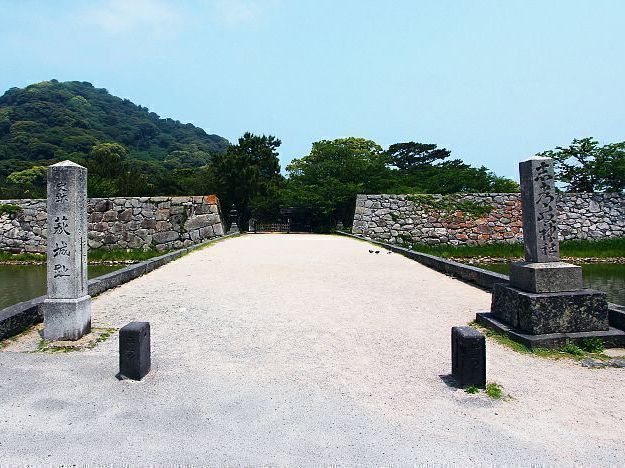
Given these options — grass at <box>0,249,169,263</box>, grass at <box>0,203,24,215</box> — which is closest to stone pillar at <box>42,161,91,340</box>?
grass at <box>0,249,169,263</box>

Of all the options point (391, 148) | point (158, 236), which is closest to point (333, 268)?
point (158, 236)

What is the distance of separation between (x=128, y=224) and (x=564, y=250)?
734 inches

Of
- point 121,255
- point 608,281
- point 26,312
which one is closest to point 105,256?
point 121,255

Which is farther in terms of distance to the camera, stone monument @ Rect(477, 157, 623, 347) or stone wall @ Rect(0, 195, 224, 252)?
stone wall @ Rect(0, 195, 224, 252)

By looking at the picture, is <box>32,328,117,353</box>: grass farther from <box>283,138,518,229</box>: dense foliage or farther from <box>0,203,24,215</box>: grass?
<box>283,138,518,229</box>: dense foliage

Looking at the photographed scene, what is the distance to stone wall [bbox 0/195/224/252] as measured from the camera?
17.1 meters

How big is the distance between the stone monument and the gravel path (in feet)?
1.51

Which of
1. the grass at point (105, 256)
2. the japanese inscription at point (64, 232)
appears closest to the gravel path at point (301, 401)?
the japanese inscription at point (64, 232)

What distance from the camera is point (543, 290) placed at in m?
4.04

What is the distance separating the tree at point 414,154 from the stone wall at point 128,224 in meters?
27.9

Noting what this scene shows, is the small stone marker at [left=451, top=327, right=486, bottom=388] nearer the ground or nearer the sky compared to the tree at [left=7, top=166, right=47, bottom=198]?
nearer the ground

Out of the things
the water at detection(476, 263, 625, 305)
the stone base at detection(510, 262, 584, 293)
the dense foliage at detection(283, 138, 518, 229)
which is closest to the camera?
the stone base at detection(510, 262, 584, 293)

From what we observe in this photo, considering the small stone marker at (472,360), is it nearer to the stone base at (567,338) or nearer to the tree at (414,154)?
the stone base at (567,338)

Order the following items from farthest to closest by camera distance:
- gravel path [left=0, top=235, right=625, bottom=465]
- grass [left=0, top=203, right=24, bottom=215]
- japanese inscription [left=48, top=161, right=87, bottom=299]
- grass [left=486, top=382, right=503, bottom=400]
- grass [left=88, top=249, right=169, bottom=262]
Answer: grass [left=0, top=203, right=24, bottom=215]
grass [left=88, top=249, right=169, bottom=262]
japanese inscription [left=48, top=161, right=87, bottom=299]
grass [left=486, top=382, right=503, bottom=400]
gravel path [left=0, top=235, right=625, bottom=465]
